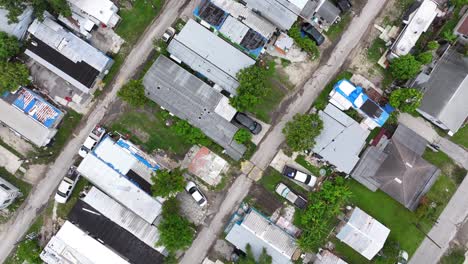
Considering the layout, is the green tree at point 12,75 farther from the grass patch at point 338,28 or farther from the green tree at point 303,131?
the grass patch at point 338,28

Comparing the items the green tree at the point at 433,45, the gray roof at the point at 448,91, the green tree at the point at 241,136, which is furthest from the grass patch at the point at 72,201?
the green tree at the point at 433,45

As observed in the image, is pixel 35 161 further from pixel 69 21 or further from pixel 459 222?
pixel 459 222

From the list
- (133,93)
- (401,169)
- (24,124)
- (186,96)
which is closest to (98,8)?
(133,93)

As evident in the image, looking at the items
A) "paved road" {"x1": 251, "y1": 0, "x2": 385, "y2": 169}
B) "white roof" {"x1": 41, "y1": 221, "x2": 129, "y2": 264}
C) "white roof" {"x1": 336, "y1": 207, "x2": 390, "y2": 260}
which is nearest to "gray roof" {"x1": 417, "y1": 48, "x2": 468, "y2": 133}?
"paved road" {"x1": 251, "y1": 0, "x2": 385, "y2": 169}

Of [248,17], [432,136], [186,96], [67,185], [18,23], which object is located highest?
[432,136]

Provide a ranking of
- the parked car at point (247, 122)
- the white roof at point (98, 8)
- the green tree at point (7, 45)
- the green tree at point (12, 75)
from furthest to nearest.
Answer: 1. the parked car at point (247, 122)
2. the white roof at point (98, 8)
3. the green tree at point (12, 75)
4. the green tree at point (7, 45)

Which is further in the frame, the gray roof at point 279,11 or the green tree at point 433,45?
the green tree at point 433,45

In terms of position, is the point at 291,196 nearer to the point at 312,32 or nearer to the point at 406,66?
the point at 312,32
